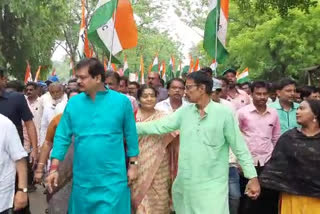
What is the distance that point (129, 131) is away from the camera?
4984 mm

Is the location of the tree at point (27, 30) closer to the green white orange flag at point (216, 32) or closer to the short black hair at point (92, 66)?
the green white orange flag at point (216, 32)

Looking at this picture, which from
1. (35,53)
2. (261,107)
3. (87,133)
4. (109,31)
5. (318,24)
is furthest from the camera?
(318,24)

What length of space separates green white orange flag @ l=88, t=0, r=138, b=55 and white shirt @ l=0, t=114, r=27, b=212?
5.02 metres

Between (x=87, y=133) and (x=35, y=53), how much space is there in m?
22.7

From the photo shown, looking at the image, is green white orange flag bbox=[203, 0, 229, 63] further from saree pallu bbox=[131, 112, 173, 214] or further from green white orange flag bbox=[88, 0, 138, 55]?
saree pallu bbox=[131, 112, 173, 214]

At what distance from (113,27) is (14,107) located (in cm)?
340

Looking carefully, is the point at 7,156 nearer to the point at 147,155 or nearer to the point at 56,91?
the point at 147,155

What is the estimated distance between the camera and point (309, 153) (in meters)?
5.08

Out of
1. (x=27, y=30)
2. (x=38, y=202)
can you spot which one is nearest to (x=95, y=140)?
(x=38, y=202)

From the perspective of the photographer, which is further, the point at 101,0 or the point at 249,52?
the point at 249,52

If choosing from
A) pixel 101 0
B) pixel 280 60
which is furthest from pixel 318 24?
pixel 101 0

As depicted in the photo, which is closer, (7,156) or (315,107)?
(7,156)

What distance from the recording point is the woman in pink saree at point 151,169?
19.1 feet

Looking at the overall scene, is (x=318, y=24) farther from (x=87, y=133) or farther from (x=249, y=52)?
(x=87, y=133)
